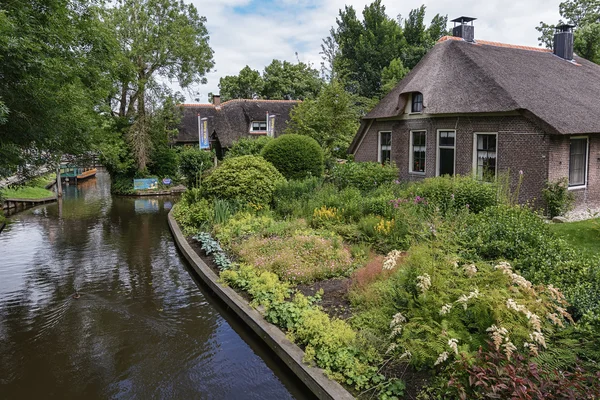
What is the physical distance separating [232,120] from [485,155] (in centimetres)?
2568

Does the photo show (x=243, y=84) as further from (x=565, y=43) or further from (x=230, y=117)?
(x=565, y=43)

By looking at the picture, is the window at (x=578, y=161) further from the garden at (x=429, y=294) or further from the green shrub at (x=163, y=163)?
the green shrub at (x=163, y=163)

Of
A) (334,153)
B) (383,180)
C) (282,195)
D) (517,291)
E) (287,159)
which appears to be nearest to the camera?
(517,291)

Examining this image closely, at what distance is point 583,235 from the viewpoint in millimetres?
9359

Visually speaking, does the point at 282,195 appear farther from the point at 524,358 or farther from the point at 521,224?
the point at 524,358

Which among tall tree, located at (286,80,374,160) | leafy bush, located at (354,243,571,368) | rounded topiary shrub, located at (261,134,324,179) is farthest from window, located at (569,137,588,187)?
tall tree, located at (286,80,374,160)

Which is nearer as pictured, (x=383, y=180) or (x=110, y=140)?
(x=383, y=180)

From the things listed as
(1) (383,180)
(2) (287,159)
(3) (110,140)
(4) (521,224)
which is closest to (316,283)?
(4) (521,224)

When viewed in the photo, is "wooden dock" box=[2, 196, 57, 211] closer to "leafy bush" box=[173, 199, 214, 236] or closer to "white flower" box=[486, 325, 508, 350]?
"leafy bush" box=[173, 199, 214, 236]

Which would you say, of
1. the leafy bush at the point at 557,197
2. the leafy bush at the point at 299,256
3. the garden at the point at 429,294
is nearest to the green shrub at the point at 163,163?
the garden at the point at 429,294

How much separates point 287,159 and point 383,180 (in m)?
3.76

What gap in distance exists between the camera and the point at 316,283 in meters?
8.22

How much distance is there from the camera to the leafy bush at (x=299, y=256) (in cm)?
843

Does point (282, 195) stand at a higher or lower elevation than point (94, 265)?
higher
